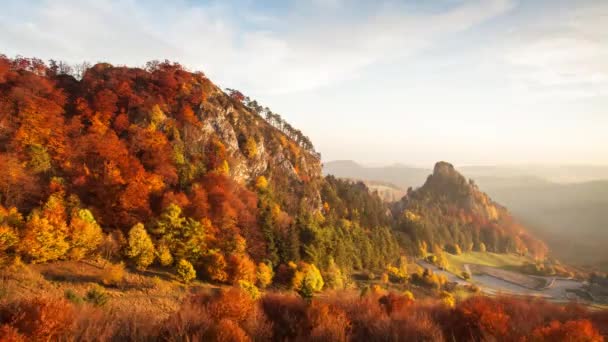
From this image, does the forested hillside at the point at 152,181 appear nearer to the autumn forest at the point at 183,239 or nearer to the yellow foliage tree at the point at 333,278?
the autumn forest at the point at 183,239

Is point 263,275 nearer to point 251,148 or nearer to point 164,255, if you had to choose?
point 164,255

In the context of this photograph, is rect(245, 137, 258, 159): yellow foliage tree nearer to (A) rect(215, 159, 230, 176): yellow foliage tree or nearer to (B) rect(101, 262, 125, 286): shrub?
(A) rect(215, 159, 230, 176): yellow foliage tree

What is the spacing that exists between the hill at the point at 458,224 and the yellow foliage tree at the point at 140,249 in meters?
94.2

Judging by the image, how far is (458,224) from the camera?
157m

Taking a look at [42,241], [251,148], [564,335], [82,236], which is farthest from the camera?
[251,148]

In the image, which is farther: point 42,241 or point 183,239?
point 183,239

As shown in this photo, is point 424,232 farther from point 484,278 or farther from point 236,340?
point 236,340

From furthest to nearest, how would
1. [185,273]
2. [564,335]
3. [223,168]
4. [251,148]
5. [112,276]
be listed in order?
1. [251,148]
2. [223,168]
3. [185,273]
4. [112,276]
5. [564,335]

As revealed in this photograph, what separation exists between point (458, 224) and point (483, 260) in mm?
29018

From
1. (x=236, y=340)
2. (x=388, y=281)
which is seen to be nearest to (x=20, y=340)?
(x=236, y=340)

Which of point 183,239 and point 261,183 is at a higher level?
point 261,183

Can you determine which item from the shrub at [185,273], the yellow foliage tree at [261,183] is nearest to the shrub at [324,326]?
the shrub at [185,273]

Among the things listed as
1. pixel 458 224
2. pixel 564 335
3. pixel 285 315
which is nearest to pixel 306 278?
pixel 285 315

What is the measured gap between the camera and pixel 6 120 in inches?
1921
